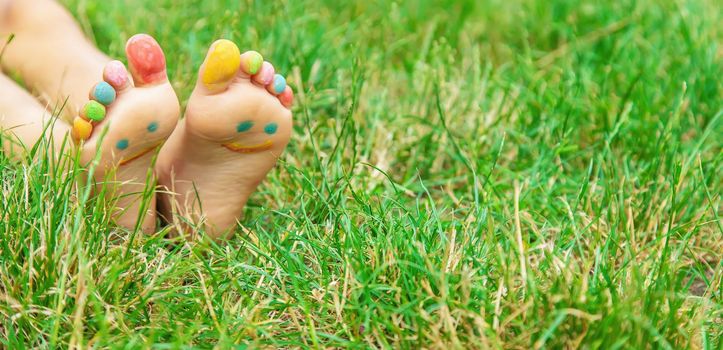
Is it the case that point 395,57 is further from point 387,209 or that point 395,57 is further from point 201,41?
point 387,209

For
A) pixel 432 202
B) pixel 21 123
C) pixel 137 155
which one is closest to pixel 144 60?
pixel 137 155

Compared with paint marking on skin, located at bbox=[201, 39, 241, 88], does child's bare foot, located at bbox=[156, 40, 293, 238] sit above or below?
below

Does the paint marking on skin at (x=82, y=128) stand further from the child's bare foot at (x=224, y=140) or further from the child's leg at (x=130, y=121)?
the child's bare foot at (x=224, y=140)

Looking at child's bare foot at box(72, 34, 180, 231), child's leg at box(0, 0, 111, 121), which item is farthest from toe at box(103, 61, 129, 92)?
child's leg at box(0, 0, 111, 121)

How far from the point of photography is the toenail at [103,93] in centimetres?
138

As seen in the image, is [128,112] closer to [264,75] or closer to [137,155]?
[137,155]

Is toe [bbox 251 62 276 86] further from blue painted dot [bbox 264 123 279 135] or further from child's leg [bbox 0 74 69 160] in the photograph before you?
child's leg [bbox 0 74 69 160]

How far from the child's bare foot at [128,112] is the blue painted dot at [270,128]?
0.51 feet

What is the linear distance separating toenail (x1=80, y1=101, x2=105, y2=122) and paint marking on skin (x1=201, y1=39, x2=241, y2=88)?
0.18 m

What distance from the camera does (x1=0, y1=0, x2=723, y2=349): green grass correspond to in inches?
50.4

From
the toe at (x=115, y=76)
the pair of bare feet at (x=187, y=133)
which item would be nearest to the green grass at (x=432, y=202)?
the pair of bare feet at (x=187, y=133)

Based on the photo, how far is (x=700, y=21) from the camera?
8.09 ft

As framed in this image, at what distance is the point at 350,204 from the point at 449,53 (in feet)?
2.38

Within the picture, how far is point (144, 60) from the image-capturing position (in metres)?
1.42
